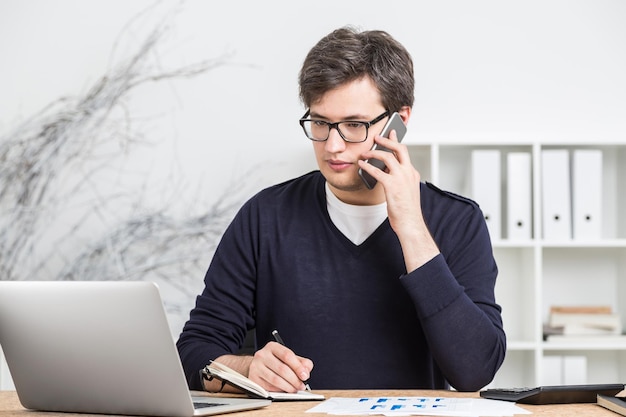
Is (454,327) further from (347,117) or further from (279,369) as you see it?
(347,117)

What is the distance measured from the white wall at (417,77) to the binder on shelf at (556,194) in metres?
0.26

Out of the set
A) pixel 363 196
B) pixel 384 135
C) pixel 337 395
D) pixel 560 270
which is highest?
pixel 384 135

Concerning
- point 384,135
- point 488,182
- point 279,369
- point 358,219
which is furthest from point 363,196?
point 488,182

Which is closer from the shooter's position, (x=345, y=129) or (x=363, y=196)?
(x=345, y=129)

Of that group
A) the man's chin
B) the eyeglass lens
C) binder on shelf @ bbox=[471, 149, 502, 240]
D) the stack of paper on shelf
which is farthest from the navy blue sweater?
the stack of paper on shelf

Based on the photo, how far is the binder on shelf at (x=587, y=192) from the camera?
10.7 ft

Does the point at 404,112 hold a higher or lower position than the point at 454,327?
higher

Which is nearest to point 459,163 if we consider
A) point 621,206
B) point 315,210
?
point 621,206

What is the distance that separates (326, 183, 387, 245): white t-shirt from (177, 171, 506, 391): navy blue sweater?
0.08ft

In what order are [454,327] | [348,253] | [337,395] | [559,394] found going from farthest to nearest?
[348,253] → [454,327] → [337,395] → [559,394]

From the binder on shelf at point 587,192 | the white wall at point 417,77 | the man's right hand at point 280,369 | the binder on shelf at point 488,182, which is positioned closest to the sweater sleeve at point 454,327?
the man's right hand at point 280,369

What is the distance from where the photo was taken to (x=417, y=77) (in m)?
3.50

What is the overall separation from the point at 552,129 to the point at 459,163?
396mm

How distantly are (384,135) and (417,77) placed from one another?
64.8 inches
